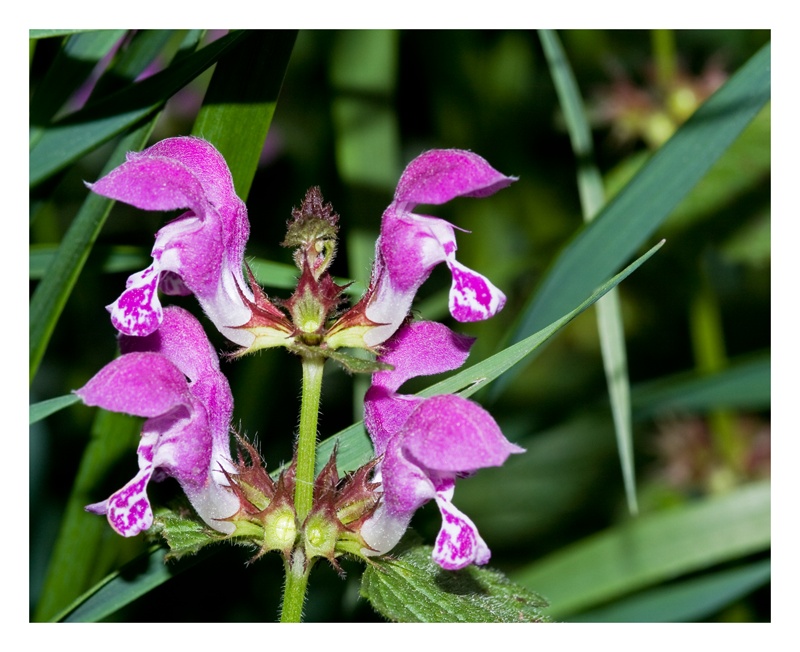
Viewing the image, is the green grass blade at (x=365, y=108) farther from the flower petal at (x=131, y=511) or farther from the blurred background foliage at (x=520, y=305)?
the flower petal at (x=131, y=511)

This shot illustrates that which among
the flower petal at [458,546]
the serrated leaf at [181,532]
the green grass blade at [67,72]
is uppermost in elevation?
the green grass blade at [67,72]

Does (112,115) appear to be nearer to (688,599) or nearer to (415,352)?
(415,352)

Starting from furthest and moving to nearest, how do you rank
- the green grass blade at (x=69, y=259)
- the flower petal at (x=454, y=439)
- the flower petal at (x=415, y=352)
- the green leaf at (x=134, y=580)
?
1. the green grass blade at (x=69, y=259)
2. the green leaf at (x=134, y=580)
3. the flower petal at (x=415, y=352)
4. the flower petal at (x=454, y=439)

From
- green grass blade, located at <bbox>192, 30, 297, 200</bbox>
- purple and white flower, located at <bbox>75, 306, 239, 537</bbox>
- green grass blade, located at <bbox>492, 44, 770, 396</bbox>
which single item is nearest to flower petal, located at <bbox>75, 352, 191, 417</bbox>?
purple and white flower, located at <bbox>75, 306, 239, 537</bbox>

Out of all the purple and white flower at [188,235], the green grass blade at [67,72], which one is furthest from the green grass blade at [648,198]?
the green grass blade at [67,72]

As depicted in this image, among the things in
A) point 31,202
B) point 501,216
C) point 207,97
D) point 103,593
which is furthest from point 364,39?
point 103,593

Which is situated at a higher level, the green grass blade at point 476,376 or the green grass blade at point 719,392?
the green grass blade at point 719,392

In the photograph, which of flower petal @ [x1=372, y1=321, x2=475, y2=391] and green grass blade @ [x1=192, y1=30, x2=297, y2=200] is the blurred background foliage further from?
flower petal @ [x1=372, y1=321, x2=475, y2=391]
